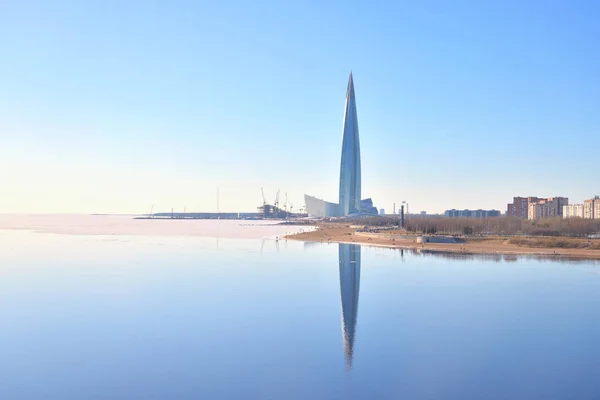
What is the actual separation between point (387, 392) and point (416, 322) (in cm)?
789

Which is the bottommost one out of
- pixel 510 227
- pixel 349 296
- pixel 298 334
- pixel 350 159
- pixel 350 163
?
pixel 298 334

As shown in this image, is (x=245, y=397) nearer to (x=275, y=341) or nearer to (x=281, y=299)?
(x=275, y=341)

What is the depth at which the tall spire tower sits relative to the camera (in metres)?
144

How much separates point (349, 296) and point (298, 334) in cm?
835

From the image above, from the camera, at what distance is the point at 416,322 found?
20.5 m

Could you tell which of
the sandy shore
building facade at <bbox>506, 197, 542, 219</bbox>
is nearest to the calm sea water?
the sandy shore

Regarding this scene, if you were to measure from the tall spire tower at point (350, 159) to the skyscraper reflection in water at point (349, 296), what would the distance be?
97.8m

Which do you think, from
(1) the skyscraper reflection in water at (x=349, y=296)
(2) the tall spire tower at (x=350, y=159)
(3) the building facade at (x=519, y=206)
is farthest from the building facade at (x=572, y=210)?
(1) the skyscraper reflection in water at (x=349, y=296)

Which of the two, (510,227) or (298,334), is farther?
(510,227)

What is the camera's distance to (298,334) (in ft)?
60.8

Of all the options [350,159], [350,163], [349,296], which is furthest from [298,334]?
[350,163]

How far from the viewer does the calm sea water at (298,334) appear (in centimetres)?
1345

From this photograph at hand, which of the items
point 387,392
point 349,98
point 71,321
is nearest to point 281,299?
point 71,321

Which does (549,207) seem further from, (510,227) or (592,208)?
(510,227)
